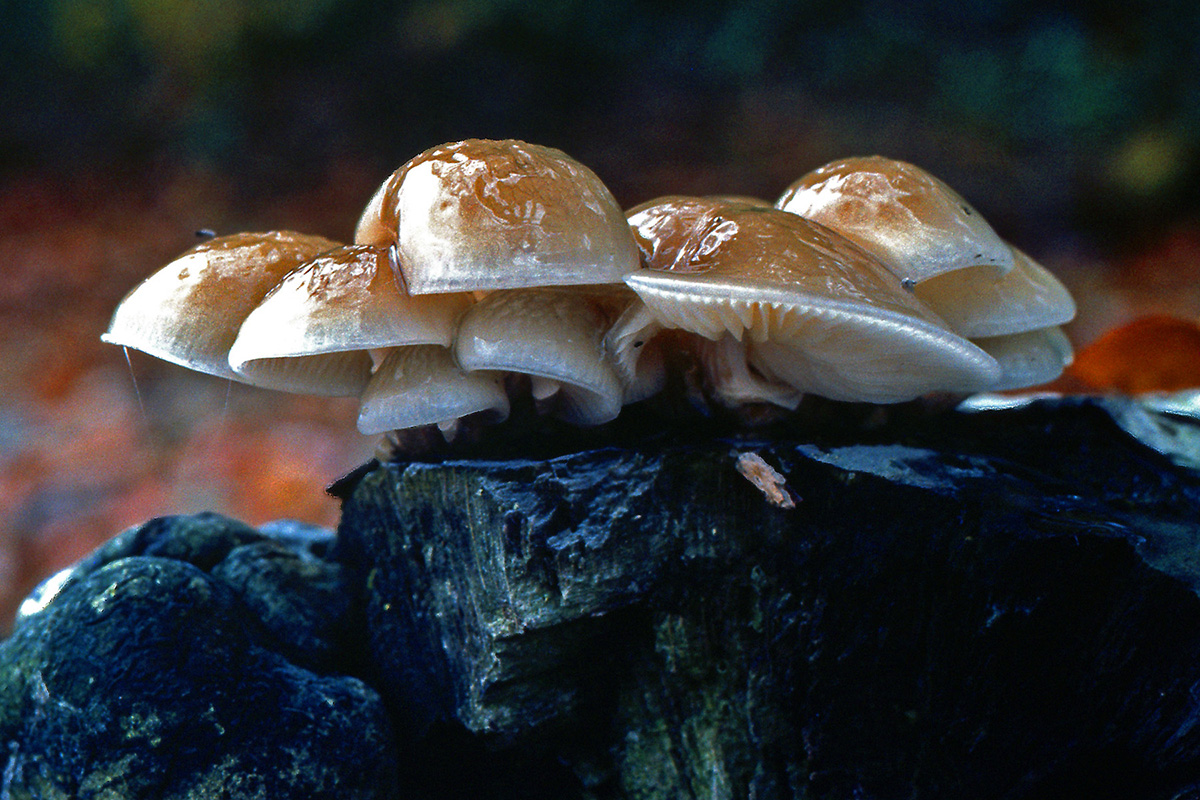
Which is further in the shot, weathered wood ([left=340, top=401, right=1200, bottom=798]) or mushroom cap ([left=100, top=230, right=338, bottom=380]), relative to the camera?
mushroom cap ([left=100, top=230, right=338, bottom=380])

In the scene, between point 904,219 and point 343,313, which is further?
point 904,219

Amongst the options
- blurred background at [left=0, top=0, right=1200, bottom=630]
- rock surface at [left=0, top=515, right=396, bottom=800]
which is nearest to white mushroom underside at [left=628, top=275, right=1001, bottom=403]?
rock surface at [left=0, top=515, right=396, bottom=800]

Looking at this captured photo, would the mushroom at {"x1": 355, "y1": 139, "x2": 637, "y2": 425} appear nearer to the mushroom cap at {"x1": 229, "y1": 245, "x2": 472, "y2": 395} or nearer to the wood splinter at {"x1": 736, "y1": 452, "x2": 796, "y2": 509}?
the mushroom cap at {"x1": 229, "y1": 245, "x2": 472, "y2": 395}

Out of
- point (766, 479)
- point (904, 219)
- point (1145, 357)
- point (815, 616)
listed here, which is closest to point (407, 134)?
point (1145, 357)

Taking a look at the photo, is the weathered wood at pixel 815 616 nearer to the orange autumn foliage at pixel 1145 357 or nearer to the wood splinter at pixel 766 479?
the wood splinter at pixel 766 479

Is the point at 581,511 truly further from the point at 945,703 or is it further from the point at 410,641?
the point at 945,703

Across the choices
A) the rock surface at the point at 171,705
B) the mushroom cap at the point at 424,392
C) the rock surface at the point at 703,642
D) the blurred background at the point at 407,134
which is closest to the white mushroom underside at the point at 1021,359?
the rock surface at the point at 703,642

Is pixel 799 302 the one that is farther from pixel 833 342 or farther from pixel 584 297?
pixel 584 297

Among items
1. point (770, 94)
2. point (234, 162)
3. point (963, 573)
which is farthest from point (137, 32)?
point (963, 573)

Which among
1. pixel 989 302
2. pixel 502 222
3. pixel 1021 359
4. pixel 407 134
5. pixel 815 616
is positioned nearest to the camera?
pixel 502 222
